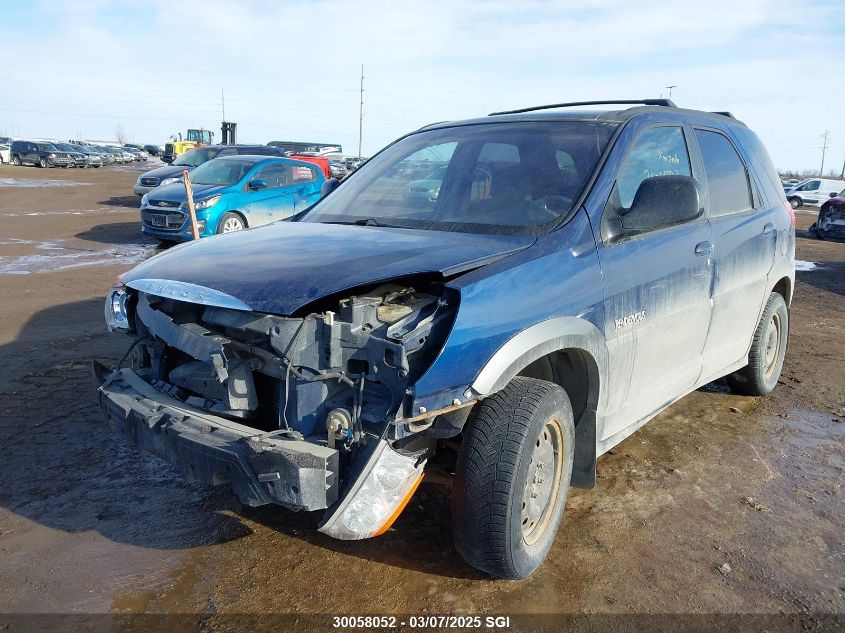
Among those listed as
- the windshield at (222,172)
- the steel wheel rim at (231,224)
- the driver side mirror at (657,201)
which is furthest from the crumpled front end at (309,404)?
the windshield at (222,172)

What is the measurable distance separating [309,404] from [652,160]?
2.32 metres

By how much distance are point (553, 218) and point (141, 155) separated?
2820 inches

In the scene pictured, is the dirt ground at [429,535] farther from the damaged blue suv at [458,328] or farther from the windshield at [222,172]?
the windshield at [222,172]

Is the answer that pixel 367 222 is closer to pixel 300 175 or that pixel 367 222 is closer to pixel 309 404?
pixel 309 404

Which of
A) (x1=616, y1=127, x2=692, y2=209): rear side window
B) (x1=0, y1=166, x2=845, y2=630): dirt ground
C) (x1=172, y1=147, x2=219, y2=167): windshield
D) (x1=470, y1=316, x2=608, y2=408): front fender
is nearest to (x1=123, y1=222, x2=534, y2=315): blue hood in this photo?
(x1=470, y1=316, x2=608, y2=408): front fender

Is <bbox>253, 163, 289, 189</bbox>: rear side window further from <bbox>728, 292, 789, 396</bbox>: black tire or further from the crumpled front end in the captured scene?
the crumpled front end

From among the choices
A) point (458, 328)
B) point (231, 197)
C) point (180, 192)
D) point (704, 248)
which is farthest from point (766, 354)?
point (180, 192)

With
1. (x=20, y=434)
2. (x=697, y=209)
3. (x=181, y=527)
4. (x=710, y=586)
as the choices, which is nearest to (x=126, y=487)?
(x=181, y=527)

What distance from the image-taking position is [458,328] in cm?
258

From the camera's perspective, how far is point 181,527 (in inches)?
135

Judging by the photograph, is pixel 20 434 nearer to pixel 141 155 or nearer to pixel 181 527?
pixel 181 527

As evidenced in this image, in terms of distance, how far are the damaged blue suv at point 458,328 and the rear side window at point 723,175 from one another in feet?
0.13

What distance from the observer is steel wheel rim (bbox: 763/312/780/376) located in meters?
5.26

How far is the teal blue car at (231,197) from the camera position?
12.2 meters
